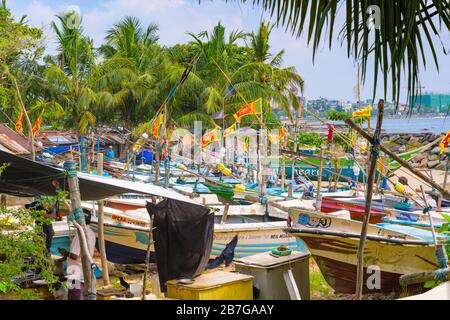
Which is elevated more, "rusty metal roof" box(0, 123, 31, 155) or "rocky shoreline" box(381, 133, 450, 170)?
"rusty metal roof" box(0, 123, 31, 155)

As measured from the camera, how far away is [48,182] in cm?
784

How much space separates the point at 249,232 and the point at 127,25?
23584mm

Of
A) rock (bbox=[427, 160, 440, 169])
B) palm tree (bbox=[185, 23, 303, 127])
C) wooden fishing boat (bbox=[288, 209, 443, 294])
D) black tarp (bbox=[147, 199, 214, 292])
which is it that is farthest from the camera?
rock (bbox=[427, 160, 440, 169])

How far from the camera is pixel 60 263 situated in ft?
30.0

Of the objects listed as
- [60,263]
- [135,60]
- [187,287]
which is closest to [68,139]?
[135,60]

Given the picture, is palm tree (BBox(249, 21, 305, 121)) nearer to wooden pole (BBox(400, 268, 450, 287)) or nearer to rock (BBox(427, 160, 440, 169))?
rock (BBox(427, 160, 440, 169))

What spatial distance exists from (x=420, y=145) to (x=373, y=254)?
30.8 m

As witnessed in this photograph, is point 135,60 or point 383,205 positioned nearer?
point 383,205

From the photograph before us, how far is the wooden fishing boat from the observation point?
820 cm

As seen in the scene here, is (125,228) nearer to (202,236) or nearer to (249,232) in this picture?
(249,232)

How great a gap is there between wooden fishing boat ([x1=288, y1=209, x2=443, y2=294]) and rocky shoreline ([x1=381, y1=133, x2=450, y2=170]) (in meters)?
23.6

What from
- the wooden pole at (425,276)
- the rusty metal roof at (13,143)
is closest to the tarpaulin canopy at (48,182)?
the wooden pole at (425,276)
